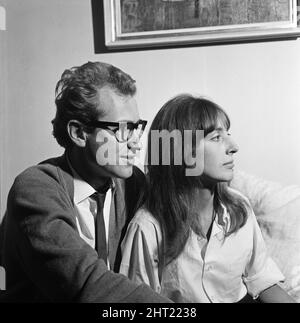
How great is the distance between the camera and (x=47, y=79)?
1.65 metres

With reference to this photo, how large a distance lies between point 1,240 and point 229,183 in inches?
29.1

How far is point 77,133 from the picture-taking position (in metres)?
1.59

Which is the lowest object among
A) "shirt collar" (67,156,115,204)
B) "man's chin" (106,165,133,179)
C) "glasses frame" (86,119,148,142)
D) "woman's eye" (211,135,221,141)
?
"shirt collar" (67,156,115,204)

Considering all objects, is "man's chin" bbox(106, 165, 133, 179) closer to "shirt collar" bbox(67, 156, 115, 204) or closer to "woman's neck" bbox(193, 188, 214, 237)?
"shirt collar" bbox(67, 156, 115, 204)

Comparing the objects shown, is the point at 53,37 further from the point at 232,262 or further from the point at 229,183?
the point at 232,262

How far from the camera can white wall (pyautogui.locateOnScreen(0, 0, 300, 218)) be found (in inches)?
61.0

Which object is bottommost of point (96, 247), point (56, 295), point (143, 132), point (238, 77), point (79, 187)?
point (56, 295)

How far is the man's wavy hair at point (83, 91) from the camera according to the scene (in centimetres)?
156

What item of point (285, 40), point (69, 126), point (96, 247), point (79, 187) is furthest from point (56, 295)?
point (285, 40)

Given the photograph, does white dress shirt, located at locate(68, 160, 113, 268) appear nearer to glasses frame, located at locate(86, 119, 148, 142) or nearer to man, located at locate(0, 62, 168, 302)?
man, located at locate(0, 62, 168, 302)

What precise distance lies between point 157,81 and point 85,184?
388mm

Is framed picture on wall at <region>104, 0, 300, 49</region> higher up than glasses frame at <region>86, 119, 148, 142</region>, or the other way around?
framed picture on wall at <region>104, 0, 300, 49</region>

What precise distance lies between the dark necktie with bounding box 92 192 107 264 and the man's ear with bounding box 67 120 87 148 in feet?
0.54

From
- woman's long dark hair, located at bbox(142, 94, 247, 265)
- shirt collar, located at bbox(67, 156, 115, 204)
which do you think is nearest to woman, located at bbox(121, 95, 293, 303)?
woman's long dark hair, located at bbox(142, 94, 247, 265)
